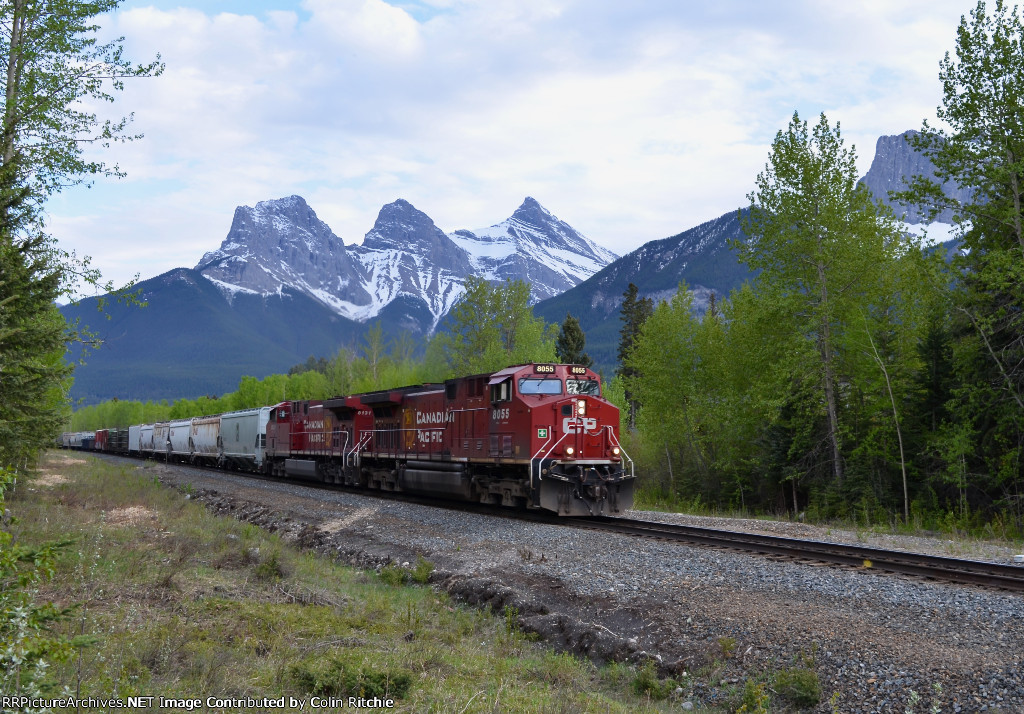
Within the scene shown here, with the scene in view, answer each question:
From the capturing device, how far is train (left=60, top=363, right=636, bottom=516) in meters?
19.8

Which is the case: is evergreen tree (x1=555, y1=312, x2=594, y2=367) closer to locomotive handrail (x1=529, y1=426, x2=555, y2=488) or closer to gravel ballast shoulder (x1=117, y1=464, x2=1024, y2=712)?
locomotive handrail (x1=529, y1=426, x2=555, y2=488)

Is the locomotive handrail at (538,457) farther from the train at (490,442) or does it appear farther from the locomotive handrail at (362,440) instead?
the locomotive handrail at (362,440)

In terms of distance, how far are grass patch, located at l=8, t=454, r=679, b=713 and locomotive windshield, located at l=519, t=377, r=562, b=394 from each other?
708 centimetres

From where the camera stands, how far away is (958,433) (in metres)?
22.7

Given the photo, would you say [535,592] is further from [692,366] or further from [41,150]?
[692,366]

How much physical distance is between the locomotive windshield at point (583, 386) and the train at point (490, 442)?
1.1 inches

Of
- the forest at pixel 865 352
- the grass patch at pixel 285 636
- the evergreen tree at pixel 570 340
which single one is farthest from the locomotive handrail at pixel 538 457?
the evergreen tree at pixel 570 340

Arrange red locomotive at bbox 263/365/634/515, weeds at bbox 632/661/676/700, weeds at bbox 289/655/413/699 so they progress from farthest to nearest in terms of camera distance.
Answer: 1. red locomotive at bbox 263/365/634/515
2. weeds at bbox 632/661/676/700
3. weeds at bbox 289/655/413/699

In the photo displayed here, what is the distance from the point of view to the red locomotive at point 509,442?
64.6 feet

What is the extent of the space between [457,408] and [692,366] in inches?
656

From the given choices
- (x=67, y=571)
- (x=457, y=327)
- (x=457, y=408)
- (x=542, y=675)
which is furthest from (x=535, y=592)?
(x=457, y=327)

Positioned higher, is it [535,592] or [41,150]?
[41,150]

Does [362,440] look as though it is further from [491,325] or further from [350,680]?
[491,325]

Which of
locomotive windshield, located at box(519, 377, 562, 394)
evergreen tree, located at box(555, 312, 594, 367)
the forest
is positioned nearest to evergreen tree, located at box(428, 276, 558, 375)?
evergreen tree, located at box(555, 312, 594, 367)
